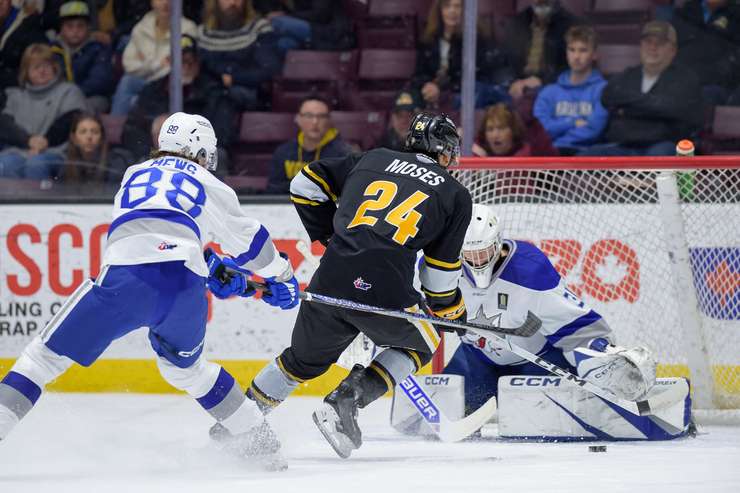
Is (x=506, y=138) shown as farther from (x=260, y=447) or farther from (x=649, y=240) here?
(x=260, y=447)

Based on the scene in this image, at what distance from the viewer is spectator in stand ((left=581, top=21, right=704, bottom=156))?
5238 mm

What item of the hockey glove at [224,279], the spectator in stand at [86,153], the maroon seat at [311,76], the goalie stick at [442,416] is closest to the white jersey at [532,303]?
the goalie stick at [442,416]

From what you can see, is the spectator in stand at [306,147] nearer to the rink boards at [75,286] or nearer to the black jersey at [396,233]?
the rink boards at [75,286]

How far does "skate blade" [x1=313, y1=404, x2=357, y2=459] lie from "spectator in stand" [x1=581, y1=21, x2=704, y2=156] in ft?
7.83

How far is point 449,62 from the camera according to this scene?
5.43m

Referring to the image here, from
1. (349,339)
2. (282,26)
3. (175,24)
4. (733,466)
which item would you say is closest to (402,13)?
(282,26)

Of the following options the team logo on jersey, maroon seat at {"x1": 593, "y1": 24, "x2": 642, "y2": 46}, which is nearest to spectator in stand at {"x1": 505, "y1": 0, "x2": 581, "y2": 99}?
maroon seat at {"x1": 593, "y1": 24, "x2": 642, "y2": 46}

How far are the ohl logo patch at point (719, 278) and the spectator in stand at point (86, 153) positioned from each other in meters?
2.65

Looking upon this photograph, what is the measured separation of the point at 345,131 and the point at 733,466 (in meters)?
2.77

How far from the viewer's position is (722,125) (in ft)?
17.3

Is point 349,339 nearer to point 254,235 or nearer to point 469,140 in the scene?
point 254,235

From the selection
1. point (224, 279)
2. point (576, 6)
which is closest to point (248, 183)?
point (576, 6)

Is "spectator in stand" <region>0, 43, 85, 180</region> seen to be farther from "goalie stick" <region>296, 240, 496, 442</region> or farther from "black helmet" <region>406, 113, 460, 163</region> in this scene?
"black helmet" <region>406, 113, 460, 163</region>

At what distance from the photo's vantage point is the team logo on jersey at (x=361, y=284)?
3451 millimetres
